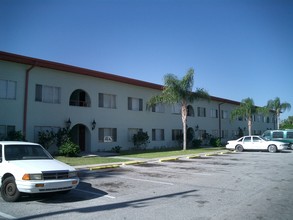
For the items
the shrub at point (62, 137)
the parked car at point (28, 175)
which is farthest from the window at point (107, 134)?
the parked car at point (28, 175)

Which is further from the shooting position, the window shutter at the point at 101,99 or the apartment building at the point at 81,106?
the window shutter at the point at 101,99

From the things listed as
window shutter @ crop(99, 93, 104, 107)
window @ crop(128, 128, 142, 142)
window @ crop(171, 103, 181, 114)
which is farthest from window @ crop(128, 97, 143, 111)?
window @ crop(171, 103, 181, 114)

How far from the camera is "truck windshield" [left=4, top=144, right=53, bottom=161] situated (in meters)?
8.37

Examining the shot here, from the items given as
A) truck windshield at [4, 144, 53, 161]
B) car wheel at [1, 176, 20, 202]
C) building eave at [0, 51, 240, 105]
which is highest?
building eave at [0, 51, 240, 105]

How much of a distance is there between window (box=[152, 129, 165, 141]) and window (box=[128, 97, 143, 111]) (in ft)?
10.3

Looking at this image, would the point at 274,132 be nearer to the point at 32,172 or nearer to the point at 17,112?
the point at 17,112

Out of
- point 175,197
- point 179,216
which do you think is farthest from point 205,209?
point 175,197

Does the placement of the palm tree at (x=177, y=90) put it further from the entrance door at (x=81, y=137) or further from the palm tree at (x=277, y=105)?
the palm tree at (x=277, y=105)

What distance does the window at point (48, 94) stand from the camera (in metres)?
21.0

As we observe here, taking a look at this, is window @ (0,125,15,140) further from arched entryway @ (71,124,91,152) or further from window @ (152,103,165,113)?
window @ (152,103,165,113)

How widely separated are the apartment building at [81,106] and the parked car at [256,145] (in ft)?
24.9

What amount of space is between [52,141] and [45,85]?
3.99 meters

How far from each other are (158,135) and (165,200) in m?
23.4

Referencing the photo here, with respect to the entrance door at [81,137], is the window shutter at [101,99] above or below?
above
